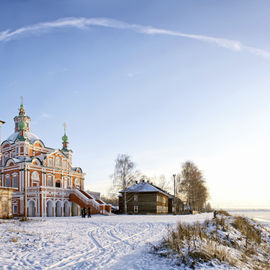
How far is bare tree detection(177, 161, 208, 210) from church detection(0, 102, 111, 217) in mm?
21151

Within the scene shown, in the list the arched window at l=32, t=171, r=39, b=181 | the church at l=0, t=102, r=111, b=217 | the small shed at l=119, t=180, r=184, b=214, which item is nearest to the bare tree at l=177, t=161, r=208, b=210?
the small shed at l=119, t=180, r=184, b=214

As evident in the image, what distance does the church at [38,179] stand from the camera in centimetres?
4138

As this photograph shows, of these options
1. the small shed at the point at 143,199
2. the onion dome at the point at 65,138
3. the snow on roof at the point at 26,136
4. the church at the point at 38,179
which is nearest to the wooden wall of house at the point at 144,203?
the small shed at the point at 143,199

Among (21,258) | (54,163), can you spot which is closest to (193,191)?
(54,163)

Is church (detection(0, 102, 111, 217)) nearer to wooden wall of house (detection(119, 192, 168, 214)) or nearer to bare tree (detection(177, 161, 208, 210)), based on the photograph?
wooden wall of house (detection(119, 192, 168, 214))

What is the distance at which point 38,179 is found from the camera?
44.9 meters

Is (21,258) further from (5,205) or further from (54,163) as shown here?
(54,163)

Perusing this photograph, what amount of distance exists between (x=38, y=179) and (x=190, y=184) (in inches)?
1160

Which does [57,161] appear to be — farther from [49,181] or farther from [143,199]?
[143,199]

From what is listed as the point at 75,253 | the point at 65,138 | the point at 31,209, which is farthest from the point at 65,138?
the point at 75,253

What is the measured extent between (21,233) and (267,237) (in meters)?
17.9

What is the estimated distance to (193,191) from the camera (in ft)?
193

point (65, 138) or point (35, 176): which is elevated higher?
point (65, 138)

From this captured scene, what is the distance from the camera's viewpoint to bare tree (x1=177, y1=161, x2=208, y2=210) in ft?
194
